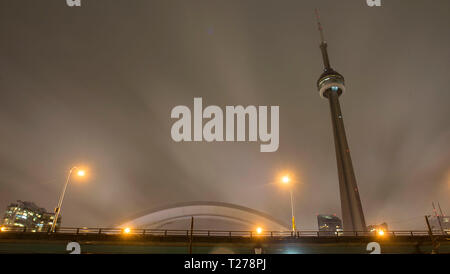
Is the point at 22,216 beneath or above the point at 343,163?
above

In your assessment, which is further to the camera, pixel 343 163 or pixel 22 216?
pixel 22 216

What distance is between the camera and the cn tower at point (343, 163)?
7944 cm

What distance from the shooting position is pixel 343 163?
86.7 metres

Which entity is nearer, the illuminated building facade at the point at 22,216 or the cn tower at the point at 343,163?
the cn tower at the point at 343,163

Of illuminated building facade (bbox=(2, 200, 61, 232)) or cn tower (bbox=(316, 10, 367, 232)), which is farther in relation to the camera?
illuminated building facade (bbox=(2, 200, 61, 232))

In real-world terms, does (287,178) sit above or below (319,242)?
above

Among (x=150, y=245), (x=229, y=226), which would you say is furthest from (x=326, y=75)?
(x=150, y=245)

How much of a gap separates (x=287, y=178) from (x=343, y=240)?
9.86 meters

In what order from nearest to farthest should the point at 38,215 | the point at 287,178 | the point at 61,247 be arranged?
the point at 61,247, the point at 287,178, the point at 38,215

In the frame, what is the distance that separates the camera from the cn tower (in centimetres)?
→ 7944
